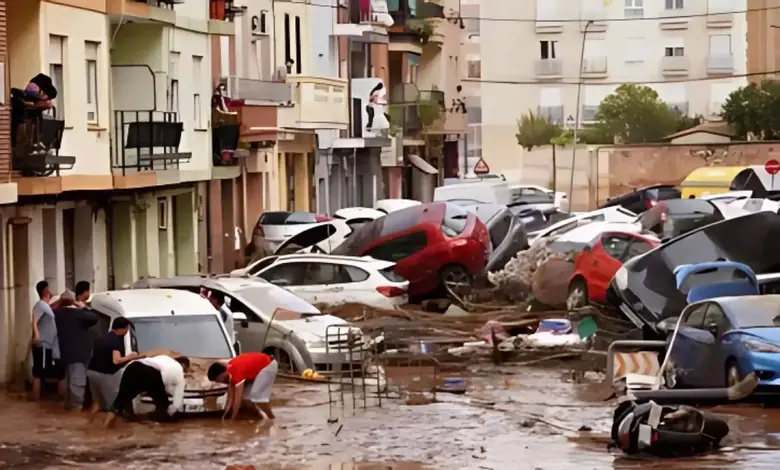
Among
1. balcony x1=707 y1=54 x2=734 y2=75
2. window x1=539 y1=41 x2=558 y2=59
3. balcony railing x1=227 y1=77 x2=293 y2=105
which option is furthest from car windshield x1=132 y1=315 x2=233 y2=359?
window x1=539 y1=41 x2=558 y2=59

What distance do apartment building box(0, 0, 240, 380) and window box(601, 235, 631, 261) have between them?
806 cm

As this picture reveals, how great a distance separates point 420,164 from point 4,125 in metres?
50.5

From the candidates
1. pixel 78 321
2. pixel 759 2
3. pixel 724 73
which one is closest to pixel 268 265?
pixel 78 321

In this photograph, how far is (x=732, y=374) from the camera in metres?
20.6

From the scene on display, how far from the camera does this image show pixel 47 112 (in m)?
26.6

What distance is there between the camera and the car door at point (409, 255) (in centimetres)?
3603

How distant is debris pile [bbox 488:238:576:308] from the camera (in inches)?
1258

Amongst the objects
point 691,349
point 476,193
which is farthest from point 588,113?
point 691,349

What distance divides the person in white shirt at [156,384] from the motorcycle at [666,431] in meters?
5.39

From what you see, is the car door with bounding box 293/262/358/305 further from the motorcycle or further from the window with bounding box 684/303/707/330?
the motorcycle

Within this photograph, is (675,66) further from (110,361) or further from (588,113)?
(110,361)

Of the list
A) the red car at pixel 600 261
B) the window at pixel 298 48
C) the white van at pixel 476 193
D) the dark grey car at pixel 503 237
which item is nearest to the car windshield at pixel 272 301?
the red car at pixel 600 261

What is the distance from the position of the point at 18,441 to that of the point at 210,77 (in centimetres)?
2009

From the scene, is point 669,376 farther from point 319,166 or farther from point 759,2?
point 759,2
